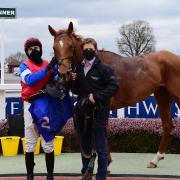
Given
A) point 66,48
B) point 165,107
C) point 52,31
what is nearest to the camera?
point 66,48

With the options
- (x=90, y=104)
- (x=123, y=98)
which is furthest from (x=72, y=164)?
(x=90, y=104)

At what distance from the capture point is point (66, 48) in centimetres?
608

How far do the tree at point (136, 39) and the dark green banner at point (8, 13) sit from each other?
32.2m

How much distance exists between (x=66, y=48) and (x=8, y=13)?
14.5 ft

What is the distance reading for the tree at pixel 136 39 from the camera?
43.1m

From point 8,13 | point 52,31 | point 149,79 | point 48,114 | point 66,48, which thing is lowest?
point 48,114

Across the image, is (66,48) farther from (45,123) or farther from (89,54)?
(45,123)

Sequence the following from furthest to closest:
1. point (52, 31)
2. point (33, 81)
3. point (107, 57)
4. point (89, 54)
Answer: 1. point (107, 57)
2. point (52, 31)
3. point (33, 81)
4. point (89, 54)

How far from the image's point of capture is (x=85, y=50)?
5.78 metres

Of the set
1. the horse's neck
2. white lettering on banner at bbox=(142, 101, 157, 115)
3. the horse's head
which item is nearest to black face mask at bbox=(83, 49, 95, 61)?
the horse's head

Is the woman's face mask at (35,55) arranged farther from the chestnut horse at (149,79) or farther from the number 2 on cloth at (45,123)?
the chestnut horse at (149,79)

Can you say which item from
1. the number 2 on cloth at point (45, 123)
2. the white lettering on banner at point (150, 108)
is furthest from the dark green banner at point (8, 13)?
the number 2 on cloth at point (45, 123)

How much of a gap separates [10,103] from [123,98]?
3.24m

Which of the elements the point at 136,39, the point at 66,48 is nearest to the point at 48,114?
the point at 66,48
